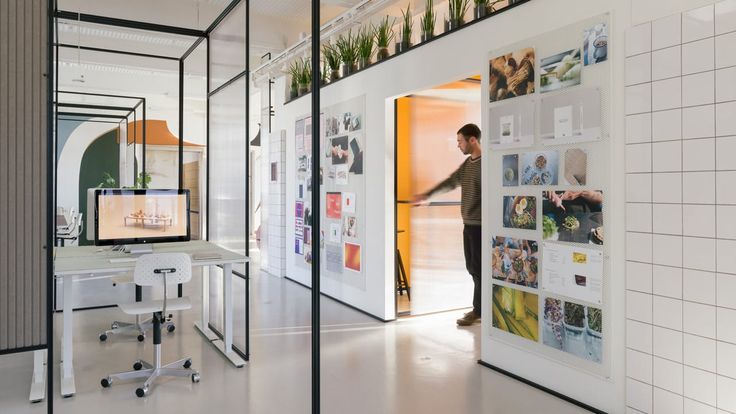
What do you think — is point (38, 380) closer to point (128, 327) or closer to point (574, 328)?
point (128, 327)

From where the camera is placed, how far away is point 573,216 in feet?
10.6

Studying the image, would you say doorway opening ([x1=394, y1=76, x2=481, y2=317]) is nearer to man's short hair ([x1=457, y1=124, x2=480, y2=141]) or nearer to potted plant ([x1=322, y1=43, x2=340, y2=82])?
man's short hair ([x1=457, y1=124, x2=480, y2=141])

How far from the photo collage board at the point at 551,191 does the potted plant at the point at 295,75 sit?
3773 millimetres

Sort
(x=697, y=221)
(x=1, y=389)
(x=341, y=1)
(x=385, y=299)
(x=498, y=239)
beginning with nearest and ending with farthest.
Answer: (x=697, y=221), (x=1, y=389), (x=498, y=239), (x=385, y=299), (x=341, y=1)

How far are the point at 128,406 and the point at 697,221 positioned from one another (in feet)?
11.0

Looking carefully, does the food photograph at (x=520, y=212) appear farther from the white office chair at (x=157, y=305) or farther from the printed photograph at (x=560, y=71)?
the white office chair at (x=157, y=305)

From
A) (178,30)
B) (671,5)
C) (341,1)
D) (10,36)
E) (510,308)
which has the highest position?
(341,1)

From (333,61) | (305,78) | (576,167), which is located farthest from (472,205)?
(305,78)

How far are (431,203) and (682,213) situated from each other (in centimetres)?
306

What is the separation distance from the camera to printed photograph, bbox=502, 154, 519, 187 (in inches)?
143

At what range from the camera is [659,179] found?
9.05ft

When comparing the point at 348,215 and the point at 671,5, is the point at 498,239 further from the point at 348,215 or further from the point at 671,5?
the point at 348,215

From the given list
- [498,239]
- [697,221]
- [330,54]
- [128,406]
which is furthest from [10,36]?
[330,54]

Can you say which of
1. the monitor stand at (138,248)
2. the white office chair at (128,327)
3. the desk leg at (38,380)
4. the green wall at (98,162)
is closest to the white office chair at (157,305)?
the desk leg at (38,380)
